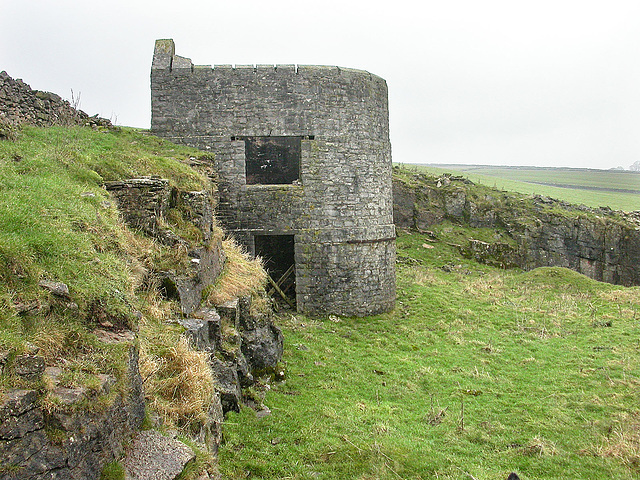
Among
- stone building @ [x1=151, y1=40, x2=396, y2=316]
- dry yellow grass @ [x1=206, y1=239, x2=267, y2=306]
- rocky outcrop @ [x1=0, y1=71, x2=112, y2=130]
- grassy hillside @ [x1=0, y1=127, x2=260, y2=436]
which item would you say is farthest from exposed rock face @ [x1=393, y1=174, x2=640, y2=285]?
grassy hillside @ [x1=0, y1=127, x2=260, y2=436]

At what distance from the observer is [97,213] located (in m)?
6.80

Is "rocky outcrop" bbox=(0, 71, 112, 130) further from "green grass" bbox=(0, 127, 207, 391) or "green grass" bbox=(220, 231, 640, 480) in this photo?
"green grass" bbox=(220, 231, 640, 480)

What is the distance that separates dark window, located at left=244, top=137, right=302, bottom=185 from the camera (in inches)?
746

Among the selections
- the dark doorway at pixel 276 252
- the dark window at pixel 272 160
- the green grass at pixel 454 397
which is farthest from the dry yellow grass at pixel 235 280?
the dark window at pixel 272 160

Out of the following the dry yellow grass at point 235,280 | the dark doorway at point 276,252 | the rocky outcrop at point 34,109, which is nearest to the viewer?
the dry yellow grass at point 235,280

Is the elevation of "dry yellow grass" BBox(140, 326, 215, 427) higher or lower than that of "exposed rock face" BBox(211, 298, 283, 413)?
higher

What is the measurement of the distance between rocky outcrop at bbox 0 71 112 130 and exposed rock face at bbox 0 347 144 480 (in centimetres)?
860

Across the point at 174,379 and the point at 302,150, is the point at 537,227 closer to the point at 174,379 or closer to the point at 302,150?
the point at 302,150

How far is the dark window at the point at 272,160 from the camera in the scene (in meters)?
19.0

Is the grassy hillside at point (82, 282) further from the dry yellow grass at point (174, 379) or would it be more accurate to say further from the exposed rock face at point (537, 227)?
the exposed rock face at point (537, 227)

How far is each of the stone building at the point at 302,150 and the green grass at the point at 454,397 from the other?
166cm

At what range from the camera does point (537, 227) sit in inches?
1148

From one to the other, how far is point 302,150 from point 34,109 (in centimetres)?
720

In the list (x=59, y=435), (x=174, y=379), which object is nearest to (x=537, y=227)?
(x=174, y=379)
